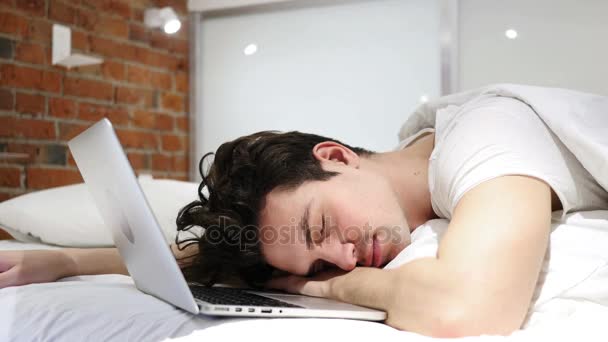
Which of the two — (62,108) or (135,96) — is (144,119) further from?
(62,108)

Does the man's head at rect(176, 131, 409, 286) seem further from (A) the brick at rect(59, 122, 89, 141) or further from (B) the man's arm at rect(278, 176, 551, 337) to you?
(A) the brick at rect(59, 122, 89, 141)

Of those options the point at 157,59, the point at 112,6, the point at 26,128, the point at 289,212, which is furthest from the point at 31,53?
the point at 289,212

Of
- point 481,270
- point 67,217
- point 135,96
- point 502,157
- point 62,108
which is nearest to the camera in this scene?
point 481,270

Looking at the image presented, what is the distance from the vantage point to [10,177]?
2.32 metres

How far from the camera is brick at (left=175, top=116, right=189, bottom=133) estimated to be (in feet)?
10.7

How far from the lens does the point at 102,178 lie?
889 mm

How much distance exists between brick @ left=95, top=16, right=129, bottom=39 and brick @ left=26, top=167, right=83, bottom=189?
70cm

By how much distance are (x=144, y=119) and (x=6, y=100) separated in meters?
0.79

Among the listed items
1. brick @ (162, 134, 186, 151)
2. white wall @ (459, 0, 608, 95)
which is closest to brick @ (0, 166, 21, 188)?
brick @ (162, 134, 186, 151)

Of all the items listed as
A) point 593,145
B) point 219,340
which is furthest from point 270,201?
point 593,145

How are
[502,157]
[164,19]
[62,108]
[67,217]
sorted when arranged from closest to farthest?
[502,157] → [67,217] → [62,108] → [164,19]

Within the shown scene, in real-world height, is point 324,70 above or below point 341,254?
above

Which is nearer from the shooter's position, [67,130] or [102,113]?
[67,130]

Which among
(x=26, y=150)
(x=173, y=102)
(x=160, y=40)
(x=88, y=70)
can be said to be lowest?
(x=26, y=150)
